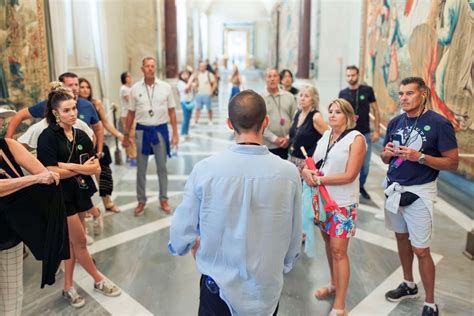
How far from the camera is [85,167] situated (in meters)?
3.24

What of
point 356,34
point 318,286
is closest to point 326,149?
point 318,286

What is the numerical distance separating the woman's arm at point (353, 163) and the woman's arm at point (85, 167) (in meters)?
1.79

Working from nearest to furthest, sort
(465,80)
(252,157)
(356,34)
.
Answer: (252,157), (465,80), (356,34)

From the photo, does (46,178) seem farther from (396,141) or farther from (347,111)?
(396,141)

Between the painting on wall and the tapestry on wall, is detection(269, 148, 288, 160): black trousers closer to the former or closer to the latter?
the painting on wall

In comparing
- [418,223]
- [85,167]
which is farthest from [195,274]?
[418,223]

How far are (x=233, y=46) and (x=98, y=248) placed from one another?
34453mm

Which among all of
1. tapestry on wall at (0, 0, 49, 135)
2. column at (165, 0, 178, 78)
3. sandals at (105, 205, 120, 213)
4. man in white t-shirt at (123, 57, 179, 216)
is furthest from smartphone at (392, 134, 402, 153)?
column at (165, 0, 178, 78)

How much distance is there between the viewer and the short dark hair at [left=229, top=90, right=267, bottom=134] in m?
1.81

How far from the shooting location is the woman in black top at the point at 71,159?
10.4ft

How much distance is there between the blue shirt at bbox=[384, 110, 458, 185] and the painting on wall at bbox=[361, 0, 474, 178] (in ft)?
5.16

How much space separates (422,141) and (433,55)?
3435 millimetres

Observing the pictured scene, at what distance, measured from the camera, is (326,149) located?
10.7 feet

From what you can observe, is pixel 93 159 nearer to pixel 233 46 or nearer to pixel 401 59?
pixel 401 59
